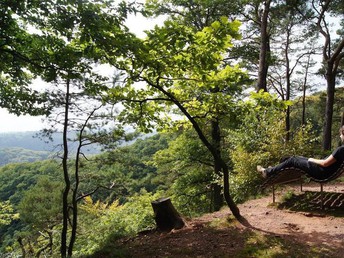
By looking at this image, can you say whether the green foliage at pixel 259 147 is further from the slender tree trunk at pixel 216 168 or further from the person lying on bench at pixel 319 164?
the slender tree trunk at pixel 216 168

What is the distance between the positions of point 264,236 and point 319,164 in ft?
5.20

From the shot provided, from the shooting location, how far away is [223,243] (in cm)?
421

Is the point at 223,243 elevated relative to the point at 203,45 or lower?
lower

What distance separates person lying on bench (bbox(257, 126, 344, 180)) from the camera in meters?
4.54

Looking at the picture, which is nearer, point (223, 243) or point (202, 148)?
point (223, 243)

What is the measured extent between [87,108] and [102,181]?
129 inches

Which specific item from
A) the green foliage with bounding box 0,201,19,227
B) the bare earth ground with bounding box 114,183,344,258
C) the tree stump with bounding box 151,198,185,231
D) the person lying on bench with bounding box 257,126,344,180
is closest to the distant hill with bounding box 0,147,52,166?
the green foliage with bounding box 0,201,19,227

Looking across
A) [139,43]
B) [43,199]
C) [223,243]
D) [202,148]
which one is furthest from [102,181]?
[43,199]

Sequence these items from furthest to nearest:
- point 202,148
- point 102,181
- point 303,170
Answer: point 202,148 < point 102,181 < point 303,170

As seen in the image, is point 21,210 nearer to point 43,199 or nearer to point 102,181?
point 43,199

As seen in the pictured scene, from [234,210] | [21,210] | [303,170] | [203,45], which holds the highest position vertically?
[203,45]

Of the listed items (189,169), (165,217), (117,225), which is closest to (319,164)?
(165,217)

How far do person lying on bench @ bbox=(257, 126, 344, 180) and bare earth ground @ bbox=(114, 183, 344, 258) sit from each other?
2.80ft

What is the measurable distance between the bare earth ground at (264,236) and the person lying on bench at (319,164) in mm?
852
